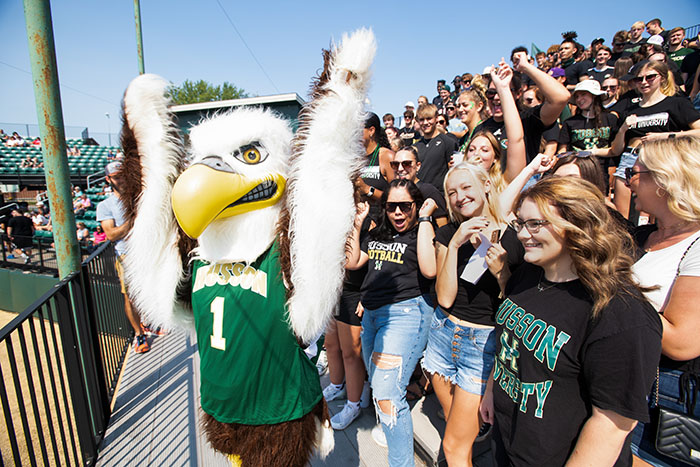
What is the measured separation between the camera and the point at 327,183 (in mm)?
1395

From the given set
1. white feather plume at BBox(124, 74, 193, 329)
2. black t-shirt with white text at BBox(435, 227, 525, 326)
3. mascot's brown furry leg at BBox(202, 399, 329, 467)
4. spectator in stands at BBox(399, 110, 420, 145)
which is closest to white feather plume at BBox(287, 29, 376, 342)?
mascot's brown furry leg at BBox(202, 399, 329, 467)

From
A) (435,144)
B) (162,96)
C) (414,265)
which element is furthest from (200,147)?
(435,144)

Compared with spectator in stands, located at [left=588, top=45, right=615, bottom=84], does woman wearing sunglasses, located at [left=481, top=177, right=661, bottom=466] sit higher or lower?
lower

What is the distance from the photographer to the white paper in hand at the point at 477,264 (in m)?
1.89

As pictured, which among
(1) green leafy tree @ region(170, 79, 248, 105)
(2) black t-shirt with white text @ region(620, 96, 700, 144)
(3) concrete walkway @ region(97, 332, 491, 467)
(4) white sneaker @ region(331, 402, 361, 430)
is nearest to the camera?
(3) concrete walkway @ region(97, 332, 491, 467)

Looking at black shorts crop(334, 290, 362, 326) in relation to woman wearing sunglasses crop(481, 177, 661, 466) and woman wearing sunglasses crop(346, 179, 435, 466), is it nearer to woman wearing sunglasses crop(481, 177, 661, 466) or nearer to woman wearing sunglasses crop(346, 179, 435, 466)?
woman wearing sunglasses crop(346, 179, 435, 466)

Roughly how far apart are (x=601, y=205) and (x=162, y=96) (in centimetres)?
189

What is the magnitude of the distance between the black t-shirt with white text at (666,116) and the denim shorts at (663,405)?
8.01ft

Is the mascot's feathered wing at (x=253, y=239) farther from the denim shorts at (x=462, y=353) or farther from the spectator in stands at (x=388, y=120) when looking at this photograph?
the spectator in stands at (x=388, y=120)

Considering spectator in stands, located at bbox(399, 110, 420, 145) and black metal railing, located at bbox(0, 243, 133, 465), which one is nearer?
black metal railing, located at bbox(0, 243, 133, 465)

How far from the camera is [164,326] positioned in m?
1.80

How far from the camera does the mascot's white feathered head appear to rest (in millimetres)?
1463

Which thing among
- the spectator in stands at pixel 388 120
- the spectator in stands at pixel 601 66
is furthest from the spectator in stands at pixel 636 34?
the spectator in stands at pixel 388 120

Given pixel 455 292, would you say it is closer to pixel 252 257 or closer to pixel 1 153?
pixel 252 257
